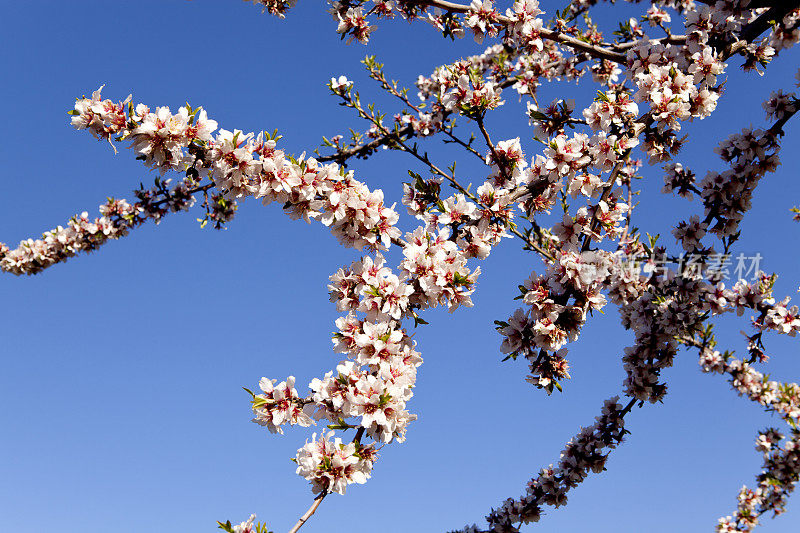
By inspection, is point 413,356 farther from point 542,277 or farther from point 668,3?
point 668,3

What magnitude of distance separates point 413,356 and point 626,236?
162 inches

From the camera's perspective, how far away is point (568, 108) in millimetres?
5082

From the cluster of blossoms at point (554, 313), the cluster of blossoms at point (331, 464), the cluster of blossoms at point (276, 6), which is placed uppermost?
the cluster of blossoms at point (276, 6)

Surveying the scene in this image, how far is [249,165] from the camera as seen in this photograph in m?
3.80

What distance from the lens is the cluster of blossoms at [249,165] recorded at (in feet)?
12.3

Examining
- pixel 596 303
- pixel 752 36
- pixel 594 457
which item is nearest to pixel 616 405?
pixel 594 457

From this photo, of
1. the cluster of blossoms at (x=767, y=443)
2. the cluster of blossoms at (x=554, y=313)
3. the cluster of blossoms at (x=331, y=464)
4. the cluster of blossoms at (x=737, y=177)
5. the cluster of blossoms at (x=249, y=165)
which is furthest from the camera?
the cluster of blossoms at (x=767, y=443)

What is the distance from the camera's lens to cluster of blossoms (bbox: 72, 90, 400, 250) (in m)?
3.75

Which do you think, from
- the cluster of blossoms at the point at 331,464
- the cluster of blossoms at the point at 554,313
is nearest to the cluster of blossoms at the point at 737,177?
the cluster of blossoms at the point at 554,313

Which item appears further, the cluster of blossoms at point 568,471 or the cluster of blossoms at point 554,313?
the cluster of blossoms at point 568,471

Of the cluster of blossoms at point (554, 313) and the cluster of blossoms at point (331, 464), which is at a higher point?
the cluster of blossoms at point (554, 313)

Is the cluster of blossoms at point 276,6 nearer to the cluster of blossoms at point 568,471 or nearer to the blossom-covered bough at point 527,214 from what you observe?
the blossom-covered bough at point 527,214

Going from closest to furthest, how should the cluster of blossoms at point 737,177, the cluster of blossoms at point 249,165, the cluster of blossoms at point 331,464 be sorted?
1. the cluster of blossoms at point 331,464
2. the cluster of blossoms at point 249,165
3. the cluster of blossoms at point 737,177

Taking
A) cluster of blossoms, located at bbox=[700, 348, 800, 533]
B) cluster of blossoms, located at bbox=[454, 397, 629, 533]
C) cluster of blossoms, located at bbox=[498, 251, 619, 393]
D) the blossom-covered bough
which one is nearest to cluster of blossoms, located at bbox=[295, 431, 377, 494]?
the blossom-covered bough
